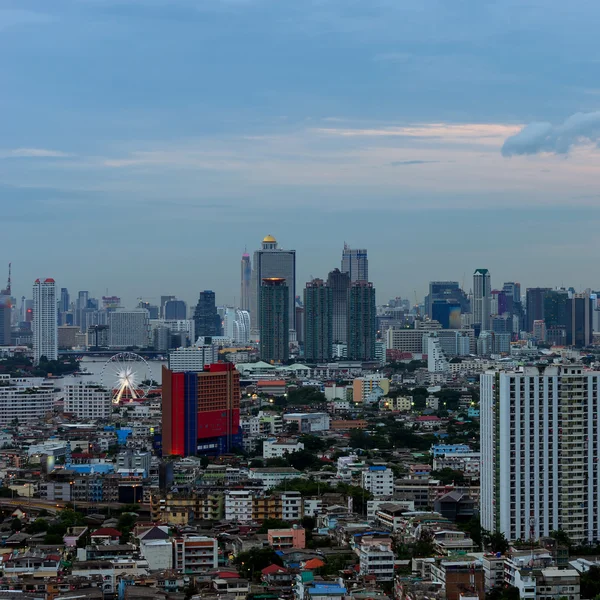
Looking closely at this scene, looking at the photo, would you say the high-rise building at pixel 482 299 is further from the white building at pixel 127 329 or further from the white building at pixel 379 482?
the white building at pixel 379 482

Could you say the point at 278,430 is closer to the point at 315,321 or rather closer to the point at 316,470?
the point at 316,470

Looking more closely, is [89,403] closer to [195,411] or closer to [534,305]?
[195,411]

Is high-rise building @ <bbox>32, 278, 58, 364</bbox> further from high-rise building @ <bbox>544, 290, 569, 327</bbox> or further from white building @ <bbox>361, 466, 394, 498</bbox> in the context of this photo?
white building @ <bbox>361, 466, 394, 498</bbox>

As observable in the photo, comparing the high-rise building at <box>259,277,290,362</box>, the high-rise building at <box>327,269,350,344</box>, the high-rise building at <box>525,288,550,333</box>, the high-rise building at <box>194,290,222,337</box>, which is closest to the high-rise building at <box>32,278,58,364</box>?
the high-rise building at <box>259,277,290,362</box>

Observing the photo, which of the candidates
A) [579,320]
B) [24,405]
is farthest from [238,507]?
[579,320]

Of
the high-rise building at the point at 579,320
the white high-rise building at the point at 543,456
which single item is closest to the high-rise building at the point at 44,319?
the high-rise building at the point at 579,320

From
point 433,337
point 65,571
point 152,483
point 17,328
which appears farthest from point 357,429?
point 17,328
